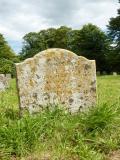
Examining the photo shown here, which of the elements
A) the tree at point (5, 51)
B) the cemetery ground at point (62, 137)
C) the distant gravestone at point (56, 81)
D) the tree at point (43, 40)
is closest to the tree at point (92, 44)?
the tree at point (43, 40)

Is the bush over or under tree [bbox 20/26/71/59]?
under

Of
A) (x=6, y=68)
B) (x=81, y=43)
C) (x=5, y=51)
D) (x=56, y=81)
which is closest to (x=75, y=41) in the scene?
(x=81, y=43)

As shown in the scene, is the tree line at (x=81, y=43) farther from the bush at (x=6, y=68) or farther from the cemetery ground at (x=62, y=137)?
the cemetery ground at (x=62, y=137)

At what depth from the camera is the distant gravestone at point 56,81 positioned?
838cm

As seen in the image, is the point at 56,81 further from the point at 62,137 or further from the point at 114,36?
the point at 114,36

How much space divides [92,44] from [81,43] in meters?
2.33

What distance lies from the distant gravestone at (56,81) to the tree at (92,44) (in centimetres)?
6296

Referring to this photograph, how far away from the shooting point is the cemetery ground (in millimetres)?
6395

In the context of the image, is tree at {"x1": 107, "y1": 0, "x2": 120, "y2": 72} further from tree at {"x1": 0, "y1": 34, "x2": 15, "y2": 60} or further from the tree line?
tree at {"x1": 0, "y1": 34, "x2": 15, "y2": 60}

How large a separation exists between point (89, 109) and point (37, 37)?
94157mm

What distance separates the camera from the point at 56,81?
852 cm

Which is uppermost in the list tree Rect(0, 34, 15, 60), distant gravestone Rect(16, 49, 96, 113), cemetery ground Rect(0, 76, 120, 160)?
tree Rect(0, 34, 15, 60)

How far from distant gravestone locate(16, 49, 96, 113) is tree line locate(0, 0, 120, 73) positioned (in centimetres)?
4636

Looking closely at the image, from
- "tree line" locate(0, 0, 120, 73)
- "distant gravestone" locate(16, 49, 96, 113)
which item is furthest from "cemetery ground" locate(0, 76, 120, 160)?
"tree line" locate(0, 0, 120, 73)
